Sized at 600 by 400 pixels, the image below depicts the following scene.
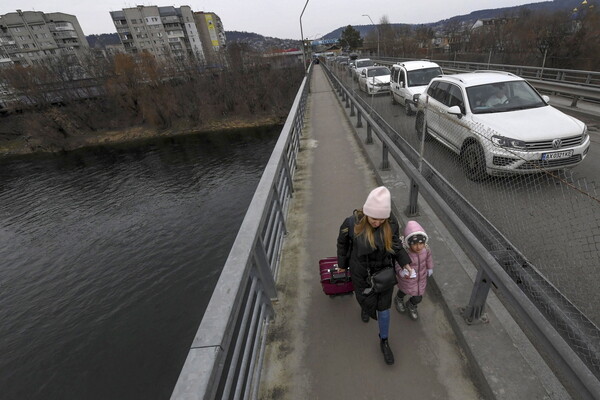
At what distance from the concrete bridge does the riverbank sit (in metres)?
50.0

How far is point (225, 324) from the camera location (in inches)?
62.8

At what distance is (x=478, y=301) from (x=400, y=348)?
774 mm

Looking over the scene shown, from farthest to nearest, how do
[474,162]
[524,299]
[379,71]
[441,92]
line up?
[379,71] < [441,92] < [474,162] < [524,299]

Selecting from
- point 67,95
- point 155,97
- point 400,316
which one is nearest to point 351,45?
point 155,97

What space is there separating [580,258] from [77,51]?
111 metres

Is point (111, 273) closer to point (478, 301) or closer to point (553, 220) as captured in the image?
point (478, 301)

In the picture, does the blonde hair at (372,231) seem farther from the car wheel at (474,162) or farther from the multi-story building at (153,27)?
the multi-story building at (153,27)

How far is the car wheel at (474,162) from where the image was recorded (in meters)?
5.30

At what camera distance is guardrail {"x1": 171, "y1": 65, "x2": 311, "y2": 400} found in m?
1.37

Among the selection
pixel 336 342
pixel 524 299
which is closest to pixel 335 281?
pixel 336 342

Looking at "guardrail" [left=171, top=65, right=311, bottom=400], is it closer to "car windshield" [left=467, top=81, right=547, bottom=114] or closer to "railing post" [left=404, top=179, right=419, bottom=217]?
"railing post" [left=404, top=179, right=419, bottom=217]

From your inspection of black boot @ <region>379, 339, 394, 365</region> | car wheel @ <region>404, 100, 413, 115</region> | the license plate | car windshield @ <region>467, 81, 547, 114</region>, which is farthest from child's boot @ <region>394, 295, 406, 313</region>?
car wheel @ <region>404, 100, 413, 115</region>

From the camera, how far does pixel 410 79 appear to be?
39.5 feet

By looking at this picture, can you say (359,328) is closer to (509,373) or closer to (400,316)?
(400,316)
